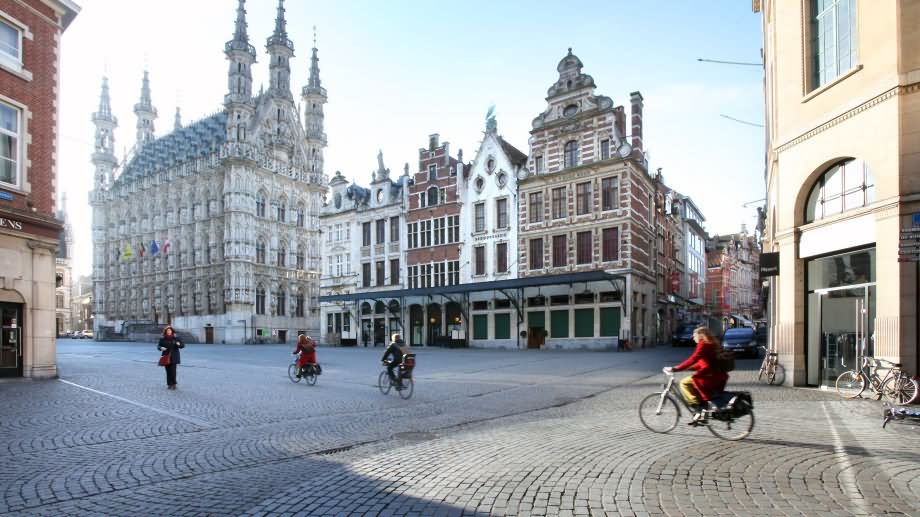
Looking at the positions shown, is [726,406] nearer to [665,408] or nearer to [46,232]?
[665,408]

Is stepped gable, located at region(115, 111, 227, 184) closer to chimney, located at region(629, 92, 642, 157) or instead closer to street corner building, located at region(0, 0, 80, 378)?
chimney, located at region(629, 92, 642, 157)

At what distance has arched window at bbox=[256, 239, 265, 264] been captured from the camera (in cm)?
7269

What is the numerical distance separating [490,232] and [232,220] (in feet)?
130

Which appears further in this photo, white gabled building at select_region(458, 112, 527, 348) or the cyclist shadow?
white gabled building at select_region(458, 112, 527, 348)

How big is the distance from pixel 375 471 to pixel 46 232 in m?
16.1

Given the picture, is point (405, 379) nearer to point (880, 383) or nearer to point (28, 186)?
point (880, 383)

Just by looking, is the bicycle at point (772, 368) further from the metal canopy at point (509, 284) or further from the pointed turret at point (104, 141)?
the pointed turret at point (104, 141)

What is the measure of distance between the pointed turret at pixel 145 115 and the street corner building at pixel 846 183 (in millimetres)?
101210

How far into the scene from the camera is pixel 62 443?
→ 8172mm

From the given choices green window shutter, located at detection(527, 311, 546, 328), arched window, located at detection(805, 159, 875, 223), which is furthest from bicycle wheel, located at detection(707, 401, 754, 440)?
green window shutter, located at detection(527, 311, 546, 328)

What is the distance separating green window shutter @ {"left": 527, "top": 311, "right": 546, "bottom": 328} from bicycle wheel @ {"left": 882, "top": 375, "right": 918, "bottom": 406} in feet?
92.9

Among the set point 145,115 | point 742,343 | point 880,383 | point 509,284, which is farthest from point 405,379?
point 145,115

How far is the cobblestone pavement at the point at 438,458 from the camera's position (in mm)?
5398

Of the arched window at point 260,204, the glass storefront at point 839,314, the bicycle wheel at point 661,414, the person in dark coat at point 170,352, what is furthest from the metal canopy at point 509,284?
the arched window at point 260,204
